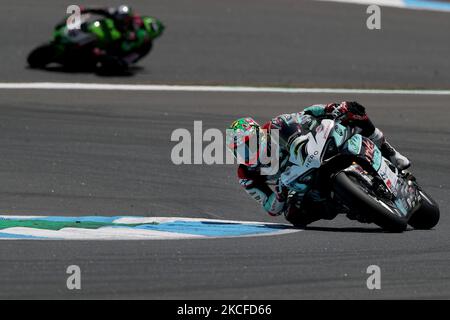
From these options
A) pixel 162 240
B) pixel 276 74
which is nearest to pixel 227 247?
pixel 162 240

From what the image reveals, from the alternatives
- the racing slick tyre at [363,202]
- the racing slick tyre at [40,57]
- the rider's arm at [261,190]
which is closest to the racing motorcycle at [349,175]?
the racing slick tyre at [363,202]

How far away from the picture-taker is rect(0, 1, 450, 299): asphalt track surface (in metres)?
8.28

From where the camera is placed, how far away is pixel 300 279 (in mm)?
8398

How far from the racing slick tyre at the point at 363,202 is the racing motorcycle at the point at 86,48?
33.5 ft

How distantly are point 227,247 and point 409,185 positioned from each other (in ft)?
6.96

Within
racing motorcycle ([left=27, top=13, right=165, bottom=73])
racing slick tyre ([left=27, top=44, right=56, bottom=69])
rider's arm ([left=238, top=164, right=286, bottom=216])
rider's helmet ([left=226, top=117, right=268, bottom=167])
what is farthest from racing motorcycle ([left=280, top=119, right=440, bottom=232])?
racing slick tyre ([left=27, top=44, right=56, bottom=69])

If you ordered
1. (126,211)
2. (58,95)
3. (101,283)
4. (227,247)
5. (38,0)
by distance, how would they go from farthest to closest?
(38,0), (58,95), (126,211), (227,247), (101,283)

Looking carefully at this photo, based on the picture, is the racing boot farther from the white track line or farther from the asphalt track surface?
the white track line

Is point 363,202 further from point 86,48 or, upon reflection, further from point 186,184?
point 86,48

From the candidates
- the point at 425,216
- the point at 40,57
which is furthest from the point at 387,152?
the point at 40,57

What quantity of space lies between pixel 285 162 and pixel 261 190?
346 millimetres

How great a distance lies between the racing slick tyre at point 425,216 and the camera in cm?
1092

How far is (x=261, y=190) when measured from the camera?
428 inches
